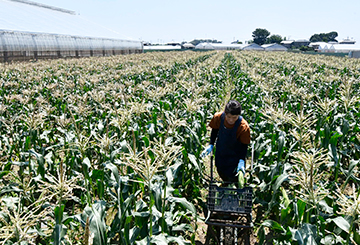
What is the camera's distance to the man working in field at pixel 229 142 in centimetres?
411

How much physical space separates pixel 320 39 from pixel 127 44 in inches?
4967

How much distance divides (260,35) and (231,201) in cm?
14735

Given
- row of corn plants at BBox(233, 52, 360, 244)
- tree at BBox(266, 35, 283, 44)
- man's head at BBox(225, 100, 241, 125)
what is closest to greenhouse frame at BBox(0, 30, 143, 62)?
row of corn plants at BBox(233, 52, 360, 244)

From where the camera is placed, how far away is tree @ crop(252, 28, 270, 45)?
138125 millimetres

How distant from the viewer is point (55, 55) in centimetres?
3078

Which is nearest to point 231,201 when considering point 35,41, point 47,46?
point 35,41

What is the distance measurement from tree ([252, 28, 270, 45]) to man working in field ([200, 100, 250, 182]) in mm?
145549

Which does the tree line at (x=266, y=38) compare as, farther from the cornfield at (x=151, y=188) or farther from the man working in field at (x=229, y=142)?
the man working in field at (x=229, y=142)

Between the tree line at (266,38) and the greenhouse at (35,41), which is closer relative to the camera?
the greenhouse at (35,41)

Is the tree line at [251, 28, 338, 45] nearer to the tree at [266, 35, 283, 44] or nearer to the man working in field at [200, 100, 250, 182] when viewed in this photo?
the tree at [266, 35, 283, 44]

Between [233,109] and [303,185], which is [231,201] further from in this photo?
[233,109]

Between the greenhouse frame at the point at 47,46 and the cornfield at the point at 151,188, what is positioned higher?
the greenhouse frame at the point at 47,46

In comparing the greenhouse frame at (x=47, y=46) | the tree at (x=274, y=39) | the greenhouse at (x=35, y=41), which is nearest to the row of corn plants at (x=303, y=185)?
the greenhouse frame at (x=47, y=46)

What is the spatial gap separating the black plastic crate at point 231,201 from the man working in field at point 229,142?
1.95ft
